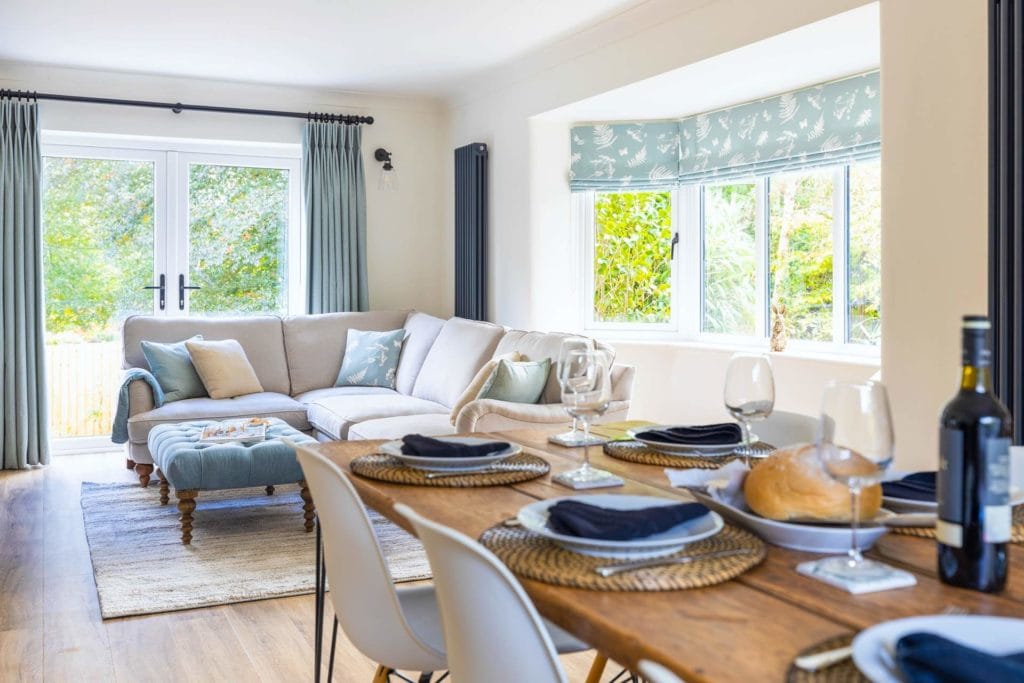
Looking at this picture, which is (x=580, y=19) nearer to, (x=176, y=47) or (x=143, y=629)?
(x=176, y=47)

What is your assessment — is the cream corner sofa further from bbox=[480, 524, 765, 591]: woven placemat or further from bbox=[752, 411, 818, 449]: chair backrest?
bbox=[480, 524, 765, 591]: woven placemat

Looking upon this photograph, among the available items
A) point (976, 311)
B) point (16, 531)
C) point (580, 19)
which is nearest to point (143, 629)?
point (16, 531)

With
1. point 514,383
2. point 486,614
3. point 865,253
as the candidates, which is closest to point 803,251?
point 865,253

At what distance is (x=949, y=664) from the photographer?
0.84m

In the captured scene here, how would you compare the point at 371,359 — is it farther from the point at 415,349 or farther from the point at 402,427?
the point at 402,427

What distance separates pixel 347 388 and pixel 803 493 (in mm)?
5096

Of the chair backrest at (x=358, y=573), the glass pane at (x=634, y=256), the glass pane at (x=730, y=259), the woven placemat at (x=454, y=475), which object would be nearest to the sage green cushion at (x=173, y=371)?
the glass pane at (x=634, y=256)

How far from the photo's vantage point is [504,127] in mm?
6383

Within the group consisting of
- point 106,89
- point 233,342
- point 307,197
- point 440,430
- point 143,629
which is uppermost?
point 106,89

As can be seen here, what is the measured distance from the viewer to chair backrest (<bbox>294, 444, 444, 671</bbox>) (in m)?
1.68

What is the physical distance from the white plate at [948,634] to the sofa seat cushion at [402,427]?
3.67m

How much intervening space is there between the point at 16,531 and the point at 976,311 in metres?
4.08

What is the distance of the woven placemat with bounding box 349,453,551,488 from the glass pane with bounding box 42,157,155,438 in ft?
16.3

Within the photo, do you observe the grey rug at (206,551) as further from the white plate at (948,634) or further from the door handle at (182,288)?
the white plate at (948,634)
